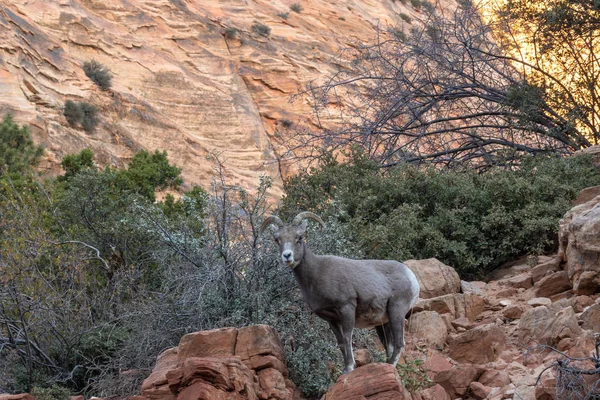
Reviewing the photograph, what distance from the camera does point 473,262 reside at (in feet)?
39.0

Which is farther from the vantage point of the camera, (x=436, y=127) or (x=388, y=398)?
(x=436, y=127)

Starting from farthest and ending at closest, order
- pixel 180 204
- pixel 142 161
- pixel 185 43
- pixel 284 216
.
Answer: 1. pixel 185 43
2. pixel 142 161
3. pixel 180 204
4. pixel 284 216

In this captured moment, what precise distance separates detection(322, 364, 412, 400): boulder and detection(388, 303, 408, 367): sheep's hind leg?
79 cm

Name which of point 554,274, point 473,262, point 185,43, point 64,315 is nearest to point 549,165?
point 473,262

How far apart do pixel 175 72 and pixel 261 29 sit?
602 centimetres

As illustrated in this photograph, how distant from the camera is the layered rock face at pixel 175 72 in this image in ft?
94.5

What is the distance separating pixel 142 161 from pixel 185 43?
11764mm

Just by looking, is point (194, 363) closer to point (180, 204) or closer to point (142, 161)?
point (180, 204)

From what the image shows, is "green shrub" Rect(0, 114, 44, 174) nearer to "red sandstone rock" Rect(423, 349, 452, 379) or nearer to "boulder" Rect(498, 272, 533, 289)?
"boulder" Rect(498, 272, 533, 289)

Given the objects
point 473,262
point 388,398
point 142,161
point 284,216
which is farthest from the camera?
point 142,161

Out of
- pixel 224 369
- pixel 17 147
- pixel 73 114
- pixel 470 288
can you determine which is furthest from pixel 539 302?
pixel 73 114

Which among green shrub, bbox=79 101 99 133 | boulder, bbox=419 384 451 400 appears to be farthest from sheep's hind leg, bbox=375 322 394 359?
green shrub, bbox=79 101 99 133

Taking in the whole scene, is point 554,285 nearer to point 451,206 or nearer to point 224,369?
point 451,206

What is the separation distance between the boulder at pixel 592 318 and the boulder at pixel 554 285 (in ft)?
5.62
